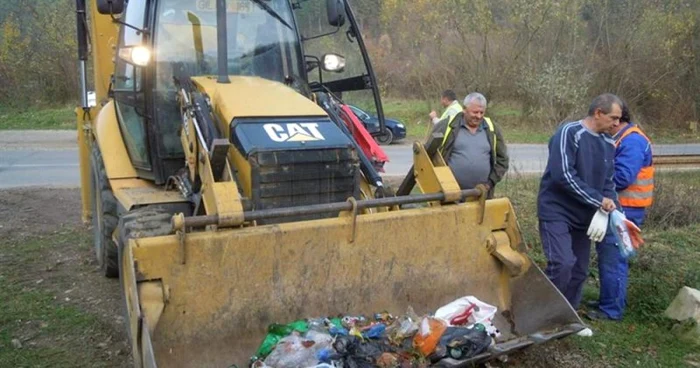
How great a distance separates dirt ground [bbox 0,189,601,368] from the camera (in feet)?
14.5

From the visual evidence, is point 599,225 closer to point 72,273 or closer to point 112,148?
point 112,148

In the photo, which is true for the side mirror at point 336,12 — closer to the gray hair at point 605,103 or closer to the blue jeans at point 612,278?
the gray hair at point 605,103

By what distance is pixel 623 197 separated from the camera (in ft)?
17.6

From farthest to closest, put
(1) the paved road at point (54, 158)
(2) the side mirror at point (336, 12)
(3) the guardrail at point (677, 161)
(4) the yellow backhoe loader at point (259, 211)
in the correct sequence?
1. (3) the guardrail at point (677, 161)
2. (1) the paved road at point (54, 158)
3. (2) the side mirror at point (336, 12)
4. (4) the yellow backhoe loader at point (259, 211)

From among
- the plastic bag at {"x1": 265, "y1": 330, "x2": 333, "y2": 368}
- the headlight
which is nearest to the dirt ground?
the plastic bag at {"x1": 265, "y1": 330, "x2": 333, "y2": 368}

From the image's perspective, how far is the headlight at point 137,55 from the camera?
195 inches

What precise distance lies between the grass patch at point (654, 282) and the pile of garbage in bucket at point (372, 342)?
1.22m

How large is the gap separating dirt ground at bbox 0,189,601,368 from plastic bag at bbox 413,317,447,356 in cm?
61

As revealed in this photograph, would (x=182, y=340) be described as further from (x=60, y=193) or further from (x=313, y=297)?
(x=60, y=193)

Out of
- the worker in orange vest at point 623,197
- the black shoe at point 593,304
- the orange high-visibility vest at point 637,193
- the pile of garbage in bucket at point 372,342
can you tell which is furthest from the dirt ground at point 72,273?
the orange high-visibility vest at point 637,193

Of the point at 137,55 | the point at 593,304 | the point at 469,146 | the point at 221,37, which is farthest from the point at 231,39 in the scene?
the point at 593,304

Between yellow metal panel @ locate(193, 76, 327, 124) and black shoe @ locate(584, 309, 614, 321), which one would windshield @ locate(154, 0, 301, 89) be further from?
black shoe @ locate(584, 309, 614, 321)

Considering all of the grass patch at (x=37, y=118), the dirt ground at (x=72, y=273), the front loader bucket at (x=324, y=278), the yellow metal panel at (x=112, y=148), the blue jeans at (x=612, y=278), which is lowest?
the grass patch at (x=37, y=118)

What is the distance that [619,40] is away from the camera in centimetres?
2269
